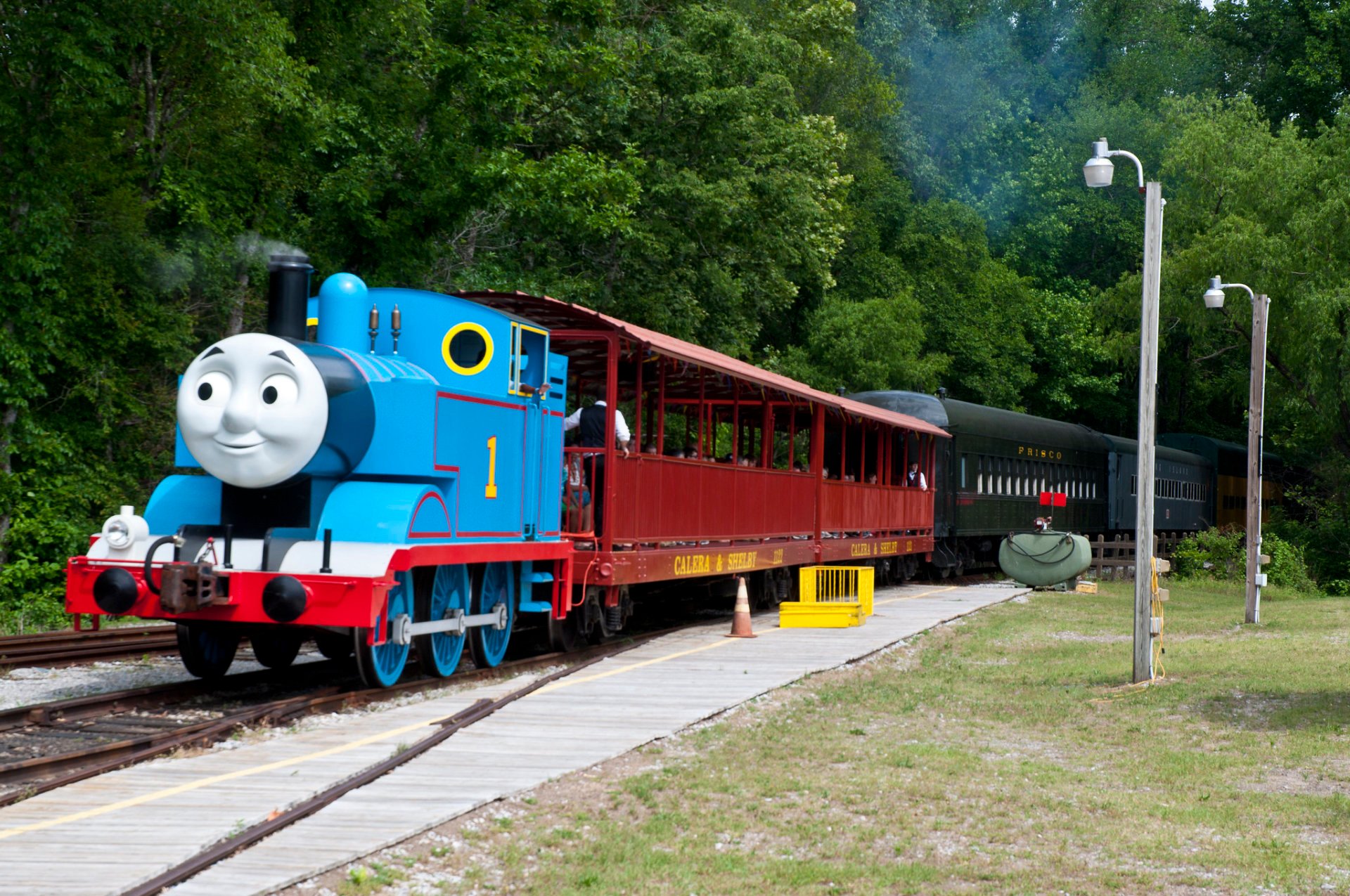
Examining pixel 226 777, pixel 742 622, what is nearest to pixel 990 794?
pixel 226 777

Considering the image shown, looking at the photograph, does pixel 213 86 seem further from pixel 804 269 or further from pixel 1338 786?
pixel 804 269

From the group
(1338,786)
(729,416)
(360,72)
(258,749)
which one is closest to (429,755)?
(258,749)

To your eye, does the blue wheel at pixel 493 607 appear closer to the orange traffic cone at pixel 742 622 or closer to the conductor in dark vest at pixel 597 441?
the conductor in dark vest at pixel 597 441

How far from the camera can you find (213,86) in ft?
67.5

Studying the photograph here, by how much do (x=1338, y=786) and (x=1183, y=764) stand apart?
91cm

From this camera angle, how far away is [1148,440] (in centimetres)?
1330

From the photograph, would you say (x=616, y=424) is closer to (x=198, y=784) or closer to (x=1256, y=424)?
(x=198, y=784)

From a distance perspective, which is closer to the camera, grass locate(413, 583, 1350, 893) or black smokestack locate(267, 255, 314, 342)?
grass locate(413, 583, 1350, 893)

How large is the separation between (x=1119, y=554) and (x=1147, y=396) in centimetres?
2497

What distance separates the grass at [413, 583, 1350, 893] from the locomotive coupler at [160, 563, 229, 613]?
3.68 metres

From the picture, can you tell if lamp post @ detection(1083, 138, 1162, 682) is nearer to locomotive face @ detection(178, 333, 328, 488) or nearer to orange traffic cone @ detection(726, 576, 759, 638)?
orange traffic cone @ detection(726, 576, 759, 638)

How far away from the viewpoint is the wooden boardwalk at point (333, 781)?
598 cm

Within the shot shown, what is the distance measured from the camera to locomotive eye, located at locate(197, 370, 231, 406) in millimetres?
10930

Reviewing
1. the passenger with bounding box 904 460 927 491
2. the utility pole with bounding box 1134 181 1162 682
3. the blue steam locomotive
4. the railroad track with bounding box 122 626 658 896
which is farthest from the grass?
the passenger with bounding box 904 460 927 491
